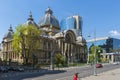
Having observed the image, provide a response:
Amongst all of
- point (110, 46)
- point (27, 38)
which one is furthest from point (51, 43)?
point (110, 46)

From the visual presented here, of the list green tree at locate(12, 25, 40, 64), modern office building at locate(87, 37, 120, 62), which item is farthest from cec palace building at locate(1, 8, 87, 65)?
modern office building at locate(87, 37, 120, 62)

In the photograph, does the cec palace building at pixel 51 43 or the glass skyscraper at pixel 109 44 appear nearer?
the cec palace building at pixel 51 43

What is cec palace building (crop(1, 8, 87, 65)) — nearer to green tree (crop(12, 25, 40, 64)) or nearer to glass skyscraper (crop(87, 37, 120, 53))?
green tree (crop(12, 25, 40, 64))

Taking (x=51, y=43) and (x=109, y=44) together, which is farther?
(x=109, y=44)

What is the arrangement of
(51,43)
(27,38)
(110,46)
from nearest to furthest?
1. (27,38)
2. (51,43)
3. (110,46)

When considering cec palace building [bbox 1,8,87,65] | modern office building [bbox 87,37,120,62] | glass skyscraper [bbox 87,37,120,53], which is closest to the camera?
cec palace building [bbox 1,8,87,65]

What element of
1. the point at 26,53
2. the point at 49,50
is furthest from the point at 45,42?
the point at 26,53

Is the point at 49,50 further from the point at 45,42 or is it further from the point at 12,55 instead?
the point at 12,55

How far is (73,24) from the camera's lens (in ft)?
650

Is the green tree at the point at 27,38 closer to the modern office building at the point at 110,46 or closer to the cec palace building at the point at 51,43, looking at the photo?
the cec palace building at the point at 51,43

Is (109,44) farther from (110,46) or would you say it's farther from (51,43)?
(51,43)

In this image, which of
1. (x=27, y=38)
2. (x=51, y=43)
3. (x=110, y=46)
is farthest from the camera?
(x=110, y=46)

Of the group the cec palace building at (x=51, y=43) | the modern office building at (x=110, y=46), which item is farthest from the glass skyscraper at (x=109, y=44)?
the cec palace building at (x=51, y=43)

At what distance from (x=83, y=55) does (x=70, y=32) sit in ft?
67.3
